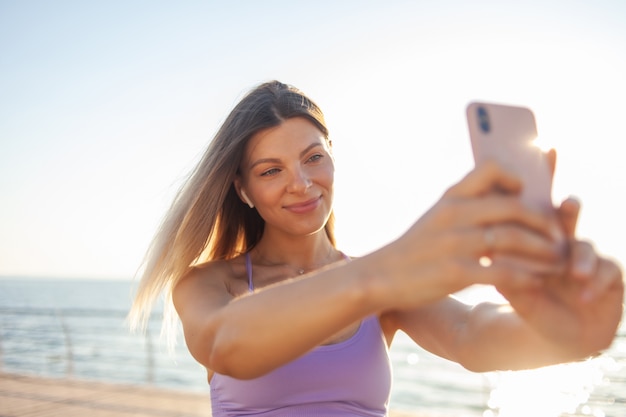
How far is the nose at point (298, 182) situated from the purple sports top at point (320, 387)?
48 centimetres

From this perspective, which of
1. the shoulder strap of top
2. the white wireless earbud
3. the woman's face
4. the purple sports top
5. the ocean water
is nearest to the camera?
the purple sports top

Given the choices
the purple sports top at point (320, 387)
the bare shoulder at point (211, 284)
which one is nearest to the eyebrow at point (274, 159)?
the bare shoulder at point (211, 284)

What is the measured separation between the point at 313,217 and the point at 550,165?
3.54 feet

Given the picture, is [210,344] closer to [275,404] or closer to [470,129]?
[470,129]

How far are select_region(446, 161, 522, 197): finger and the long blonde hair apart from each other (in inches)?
48.6

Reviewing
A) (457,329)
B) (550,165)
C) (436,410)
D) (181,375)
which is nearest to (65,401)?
(457,329)

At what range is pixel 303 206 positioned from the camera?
6.39 ft

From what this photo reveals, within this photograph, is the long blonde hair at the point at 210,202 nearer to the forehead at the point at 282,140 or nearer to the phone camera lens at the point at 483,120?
the forehead at the point at 282,140

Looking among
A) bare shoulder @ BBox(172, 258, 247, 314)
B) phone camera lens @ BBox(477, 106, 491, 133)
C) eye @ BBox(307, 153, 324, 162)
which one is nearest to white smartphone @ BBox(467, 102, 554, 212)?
phone camera lens @ BBox(477, 106, 491, 133)

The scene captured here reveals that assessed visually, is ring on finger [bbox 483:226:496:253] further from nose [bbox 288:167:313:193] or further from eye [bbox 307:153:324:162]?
eye [bbox 307:153:324:162]

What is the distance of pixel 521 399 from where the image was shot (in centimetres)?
911

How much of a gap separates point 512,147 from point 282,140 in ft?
3.87

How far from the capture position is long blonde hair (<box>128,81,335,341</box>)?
1949 mm

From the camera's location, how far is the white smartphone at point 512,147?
0.84m
